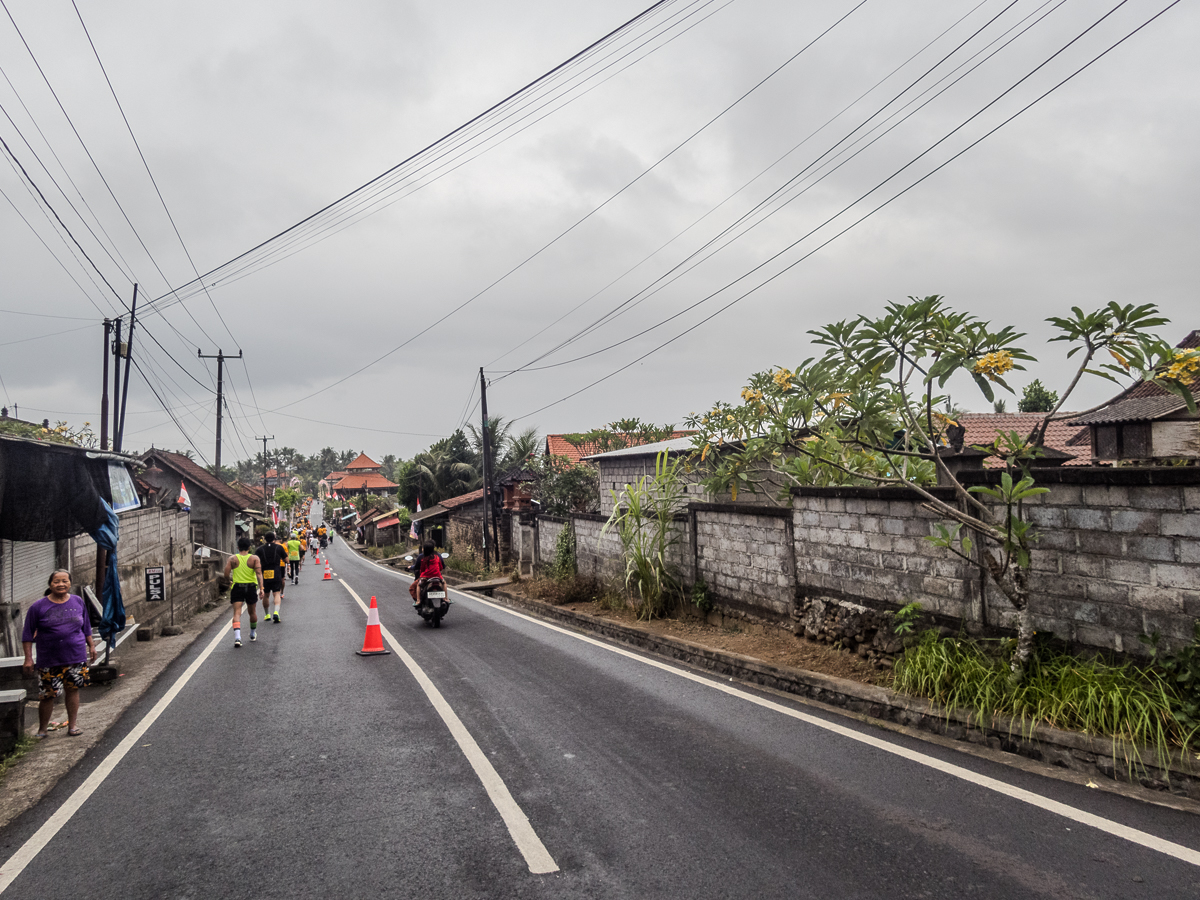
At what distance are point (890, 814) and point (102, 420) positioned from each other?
21375 millimetres

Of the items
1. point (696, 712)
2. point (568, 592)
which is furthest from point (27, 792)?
point (568, 592)

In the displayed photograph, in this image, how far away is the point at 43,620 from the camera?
629 centimetres

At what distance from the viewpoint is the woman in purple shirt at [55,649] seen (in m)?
6.27

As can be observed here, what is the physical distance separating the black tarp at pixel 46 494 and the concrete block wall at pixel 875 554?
8247mm

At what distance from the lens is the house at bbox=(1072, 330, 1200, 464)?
15789 millimetres

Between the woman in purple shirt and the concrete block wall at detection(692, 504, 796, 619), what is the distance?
7.30m

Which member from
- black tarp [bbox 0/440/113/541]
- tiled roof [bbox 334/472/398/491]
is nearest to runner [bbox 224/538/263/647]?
black tarp [bbox 0/440/113/541]

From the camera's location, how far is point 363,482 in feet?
419

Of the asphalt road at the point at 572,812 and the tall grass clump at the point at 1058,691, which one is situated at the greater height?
the tall grass clump at the point at 1058,691

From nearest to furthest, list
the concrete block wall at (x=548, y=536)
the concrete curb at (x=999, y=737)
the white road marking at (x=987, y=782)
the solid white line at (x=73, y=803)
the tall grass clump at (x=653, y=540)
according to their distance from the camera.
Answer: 1. the white road marking at (x=987, y=782)
2. the solid white line at (x=73, y=803)
3. the concrete curb at (x=999, y=737)
4. the tall grass clump at (x=653, y=540)
5. the concrete block wall at (x=548, y=536)

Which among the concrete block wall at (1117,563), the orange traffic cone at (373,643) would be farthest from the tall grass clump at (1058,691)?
the orange traffic cone at (373,643)

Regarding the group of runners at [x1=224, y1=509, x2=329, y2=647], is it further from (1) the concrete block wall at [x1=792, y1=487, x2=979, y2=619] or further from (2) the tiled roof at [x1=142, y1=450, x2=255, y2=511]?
(2) the tiled roof at [x1=142, y1=450, x2=255, y2=511]

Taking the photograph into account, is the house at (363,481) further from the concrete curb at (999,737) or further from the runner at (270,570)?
the concrete curb at (999,737)

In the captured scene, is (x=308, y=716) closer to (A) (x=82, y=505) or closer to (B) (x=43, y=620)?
(B) (x=43, y=620)
